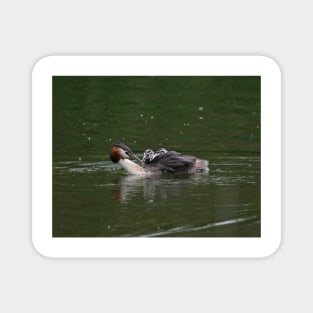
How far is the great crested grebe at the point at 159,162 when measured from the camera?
17.2 metres

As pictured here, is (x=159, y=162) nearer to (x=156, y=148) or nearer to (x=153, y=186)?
(x=156, y=148)

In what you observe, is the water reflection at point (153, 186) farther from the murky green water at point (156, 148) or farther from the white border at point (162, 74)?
the white border at point (162, 74)

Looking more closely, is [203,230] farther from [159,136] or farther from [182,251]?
[159,136]

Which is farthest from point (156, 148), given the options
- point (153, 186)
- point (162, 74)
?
point (162, 74)

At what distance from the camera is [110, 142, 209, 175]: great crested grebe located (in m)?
17.2

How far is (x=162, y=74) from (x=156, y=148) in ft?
11.4

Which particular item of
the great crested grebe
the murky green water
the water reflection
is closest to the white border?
the murky green water

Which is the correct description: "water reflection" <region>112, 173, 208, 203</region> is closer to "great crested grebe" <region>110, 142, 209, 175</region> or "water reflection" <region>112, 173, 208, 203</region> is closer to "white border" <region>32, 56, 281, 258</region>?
"great crested grebe" <region>110, 142, 209, 175</region>

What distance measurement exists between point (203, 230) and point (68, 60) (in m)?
2.42

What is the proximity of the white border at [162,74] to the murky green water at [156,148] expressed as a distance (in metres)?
0.16

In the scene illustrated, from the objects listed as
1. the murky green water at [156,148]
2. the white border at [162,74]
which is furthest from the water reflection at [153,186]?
the white border at [162,74]

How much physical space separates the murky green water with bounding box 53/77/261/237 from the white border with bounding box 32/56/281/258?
0.52ft

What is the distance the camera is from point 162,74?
48.3 ft

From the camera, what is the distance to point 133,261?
1417 cm
